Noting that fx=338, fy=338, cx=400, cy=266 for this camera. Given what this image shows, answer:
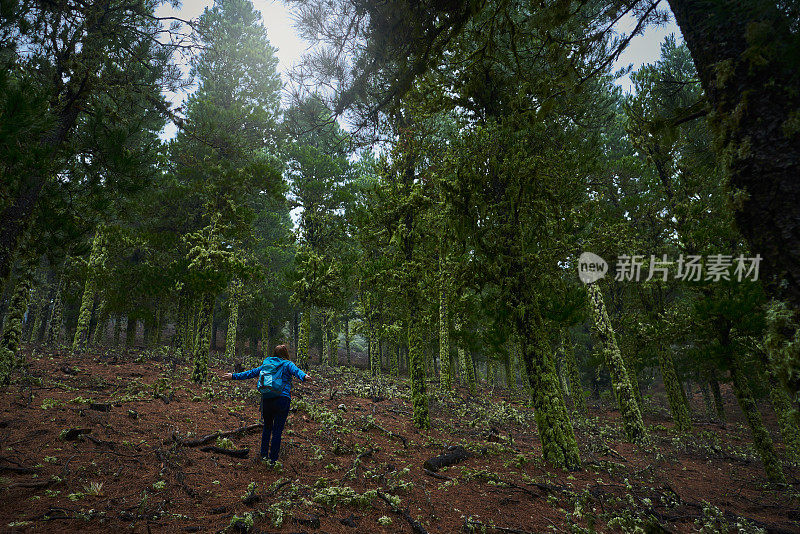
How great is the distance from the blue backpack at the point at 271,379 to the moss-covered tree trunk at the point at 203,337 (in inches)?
216

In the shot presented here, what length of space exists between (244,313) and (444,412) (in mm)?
20485

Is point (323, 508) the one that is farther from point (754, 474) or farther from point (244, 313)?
point (244, 313)

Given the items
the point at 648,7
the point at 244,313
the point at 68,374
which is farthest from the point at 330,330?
the point at 648,7

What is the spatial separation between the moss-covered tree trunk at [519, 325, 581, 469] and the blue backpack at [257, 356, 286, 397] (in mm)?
4705

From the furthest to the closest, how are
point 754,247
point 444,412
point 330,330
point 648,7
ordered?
point 330,330 < point 444,412 < point 648,7 < point 754,247

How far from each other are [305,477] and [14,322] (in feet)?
24.3

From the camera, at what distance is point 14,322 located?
7270 mm

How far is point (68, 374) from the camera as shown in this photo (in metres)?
9.16

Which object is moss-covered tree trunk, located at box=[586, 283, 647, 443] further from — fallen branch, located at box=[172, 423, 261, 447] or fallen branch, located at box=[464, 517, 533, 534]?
fallen branch, located at box=[172, 423, 261, 447]

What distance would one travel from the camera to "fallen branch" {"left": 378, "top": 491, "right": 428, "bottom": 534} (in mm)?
3940

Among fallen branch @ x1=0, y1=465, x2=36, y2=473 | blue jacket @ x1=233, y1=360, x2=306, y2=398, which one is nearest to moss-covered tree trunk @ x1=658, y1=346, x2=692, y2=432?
blue jacket @ x1=233, y1=360, x2=306, y2=398

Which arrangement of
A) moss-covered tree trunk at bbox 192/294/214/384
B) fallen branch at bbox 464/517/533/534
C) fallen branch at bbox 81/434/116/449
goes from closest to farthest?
fallen branch at bbox 464/517/533/534 < fallen branch at bbox 81/434/116/449 < moss-covered tree trunk at bbox 192/294/214/384

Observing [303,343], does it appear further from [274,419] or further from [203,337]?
[274,419]

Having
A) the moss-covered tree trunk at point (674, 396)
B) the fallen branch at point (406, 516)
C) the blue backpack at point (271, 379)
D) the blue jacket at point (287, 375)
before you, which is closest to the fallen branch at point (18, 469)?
the blue jacket at point (287, 375)
